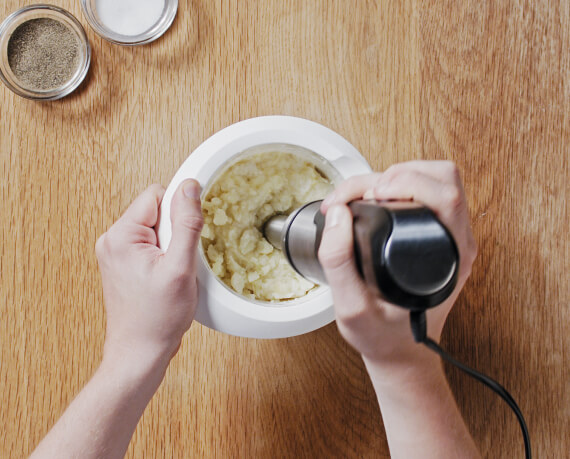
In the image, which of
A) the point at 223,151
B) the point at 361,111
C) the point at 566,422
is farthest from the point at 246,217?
the point at 566,422

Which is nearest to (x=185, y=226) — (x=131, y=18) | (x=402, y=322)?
(x=402, y=322)

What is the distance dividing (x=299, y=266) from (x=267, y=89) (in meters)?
0.25

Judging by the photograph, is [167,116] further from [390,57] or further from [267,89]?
[390,57]

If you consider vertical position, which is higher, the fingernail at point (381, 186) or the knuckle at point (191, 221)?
the fingernail at point (381, 186)

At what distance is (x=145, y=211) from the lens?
0.56m

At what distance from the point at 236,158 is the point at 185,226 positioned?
0.09m

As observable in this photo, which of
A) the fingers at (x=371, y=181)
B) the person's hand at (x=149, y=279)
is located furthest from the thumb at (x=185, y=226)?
the fingers at (x=371, y=181)

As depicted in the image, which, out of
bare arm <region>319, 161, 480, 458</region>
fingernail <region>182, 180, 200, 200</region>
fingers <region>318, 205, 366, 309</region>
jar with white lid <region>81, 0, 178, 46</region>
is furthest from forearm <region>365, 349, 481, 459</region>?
jar with white lid <region>81, 0, 178, 46</region>

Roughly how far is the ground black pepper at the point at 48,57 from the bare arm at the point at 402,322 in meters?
0.40

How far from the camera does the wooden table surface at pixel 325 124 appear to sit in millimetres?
645

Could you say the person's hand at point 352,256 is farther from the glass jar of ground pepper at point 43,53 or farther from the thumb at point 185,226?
the glass jar of ground pepper at point 43,53

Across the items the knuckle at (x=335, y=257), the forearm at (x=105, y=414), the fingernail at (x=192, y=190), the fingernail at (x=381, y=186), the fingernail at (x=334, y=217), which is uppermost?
the fingernail at (x=334, y=217)

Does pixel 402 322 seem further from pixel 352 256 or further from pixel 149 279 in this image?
pixel 149 279

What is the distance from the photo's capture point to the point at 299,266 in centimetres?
50
